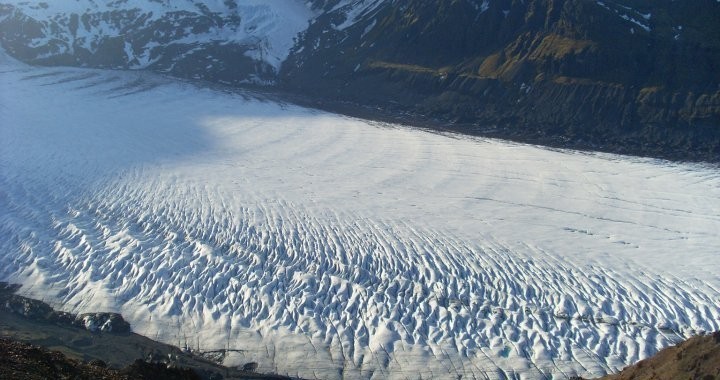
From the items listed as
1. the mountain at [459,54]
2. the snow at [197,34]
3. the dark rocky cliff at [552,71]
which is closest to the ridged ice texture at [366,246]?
the dark rocky cliff at [552,71]

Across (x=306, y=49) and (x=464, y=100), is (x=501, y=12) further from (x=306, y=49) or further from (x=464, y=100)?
(x=306, y=49)

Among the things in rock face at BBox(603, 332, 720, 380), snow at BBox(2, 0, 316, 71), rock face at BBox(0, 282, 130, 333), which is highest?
snow at BBox(2, 0, 316, 71)

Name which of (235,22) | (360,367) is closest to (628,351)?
(360,367)

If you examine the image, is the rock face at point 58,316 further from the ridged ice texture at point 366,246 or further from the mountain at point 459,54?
the mountain at point 459,54

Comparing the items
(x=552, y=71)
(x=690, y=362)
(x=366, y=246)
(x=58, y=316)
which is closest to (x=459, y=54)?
(x=552, y=71)

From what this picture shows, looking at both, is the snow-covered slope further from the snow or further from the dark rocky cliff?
the dark rocky cliff

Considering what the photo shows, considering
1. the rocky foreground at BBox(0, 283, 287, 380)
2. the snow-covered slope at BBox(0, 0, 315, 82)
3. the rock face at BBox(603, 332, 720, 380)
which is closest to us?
the rock face at BBox(603, 332, 720, 380)

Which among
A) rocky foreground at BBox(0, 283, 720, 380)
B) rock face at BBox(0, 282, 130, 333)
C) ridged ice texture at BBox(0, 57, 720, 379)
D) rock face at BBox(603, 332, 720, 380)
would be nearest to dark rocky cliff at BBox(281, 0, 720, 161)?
ridged ice texture at BBox(0, 57, 720, 379)
